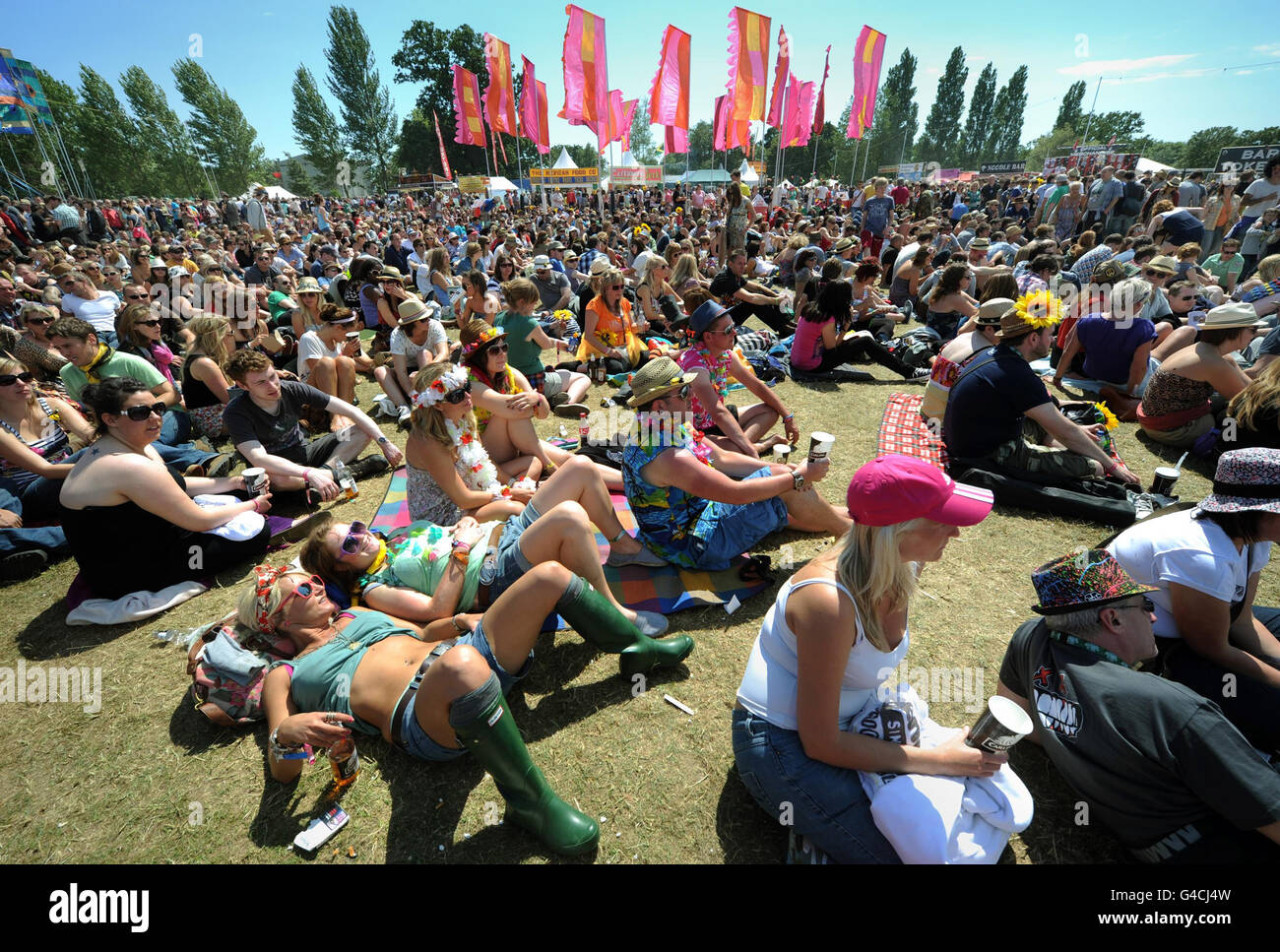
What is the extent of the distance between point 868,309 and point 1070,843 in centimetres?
864

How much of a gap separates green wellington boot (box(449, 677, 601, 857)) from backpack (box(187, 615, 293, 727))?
1.40 meters

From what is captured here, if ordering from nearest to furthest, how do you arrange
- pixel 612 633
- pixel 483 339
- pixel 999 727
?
pixel 999 727, pixel 612 633, pixel 483 339

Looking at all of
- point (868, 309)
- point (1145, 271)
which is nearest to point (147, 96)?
point (868, 309)

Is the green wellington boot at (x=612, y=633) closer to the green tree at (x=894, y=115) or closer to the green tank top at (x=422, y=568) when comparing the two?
the green tank top at (x=422, y=568)

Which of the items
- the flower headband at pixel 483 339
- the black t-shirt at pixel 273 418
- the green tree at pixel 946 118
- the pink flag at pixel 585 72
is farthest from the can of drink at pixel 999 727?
the green tree at pixel 946 118

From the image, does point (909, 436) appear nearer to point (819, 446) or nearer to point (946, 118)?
point (819, 446)

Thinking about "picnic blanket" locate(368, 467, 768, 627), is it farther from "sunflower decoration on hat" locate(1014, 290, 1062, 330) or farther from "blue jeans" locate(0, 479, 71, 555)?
"blue jeans" locate(0, 479, 71, 555)

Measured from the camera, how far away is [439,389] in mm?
3600

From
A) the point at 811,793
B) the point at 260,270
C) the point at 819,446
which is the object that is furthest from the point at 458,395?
the point at 260,270

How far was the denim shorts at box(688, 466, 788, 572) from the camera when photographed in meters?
3.76

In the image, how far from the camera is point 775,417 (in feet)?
18.7

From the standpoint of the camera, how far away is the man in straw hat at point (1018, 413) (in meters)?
4.35

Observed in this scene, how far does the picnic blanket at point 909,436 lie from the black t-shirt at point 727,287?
4.60 metres

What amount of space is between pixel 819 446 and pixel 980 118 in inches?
5144
